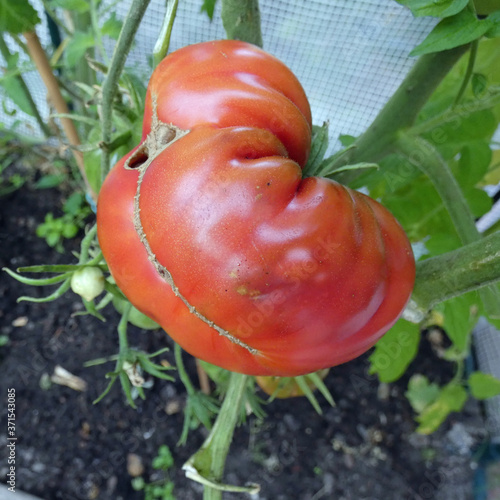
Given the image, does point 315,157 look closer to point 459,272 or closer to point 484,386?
point 459,272

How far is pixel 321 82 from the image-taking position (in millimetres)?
929

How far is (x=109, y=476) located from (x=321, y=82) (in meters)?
0.99

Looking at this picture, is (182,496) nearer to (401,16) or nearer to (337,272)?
(337,272)

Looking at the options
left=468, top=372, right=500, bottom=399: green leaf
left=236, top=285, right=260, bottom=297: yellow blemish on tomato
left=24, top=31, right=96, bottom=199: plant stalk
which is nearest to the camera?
left=236, top=285, right=260, bottom=297: yellow blemish on tomato

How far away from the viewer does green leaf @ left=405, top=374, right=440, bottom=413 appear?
1154 mm

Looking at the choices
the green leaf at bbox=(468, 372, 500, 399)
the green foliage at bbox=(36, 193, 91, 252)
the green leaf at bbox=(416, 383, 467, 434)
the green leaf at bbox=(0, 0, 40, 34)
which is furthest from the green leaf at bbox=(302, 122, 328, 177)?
the green foliage at bbox=(36, 193, 91, 252)

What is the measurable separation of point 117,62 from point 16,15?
219mm

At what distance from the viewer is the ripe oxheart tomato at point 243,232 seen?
311 mm

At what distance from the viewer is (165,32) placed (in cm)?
39

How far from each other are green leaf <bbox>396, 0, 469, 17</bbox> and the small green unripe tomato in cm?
Answer: 39

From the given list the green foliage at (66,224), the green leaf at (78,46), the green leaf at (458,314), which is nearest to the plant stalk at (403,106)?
the green leaf at (458,314)

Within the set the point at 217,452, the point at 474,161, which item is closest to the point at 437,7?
the point at 474,161

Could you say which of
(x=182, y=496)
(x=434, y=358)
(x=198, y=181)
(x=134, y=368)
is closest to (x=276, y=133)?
(x=198, y=181)

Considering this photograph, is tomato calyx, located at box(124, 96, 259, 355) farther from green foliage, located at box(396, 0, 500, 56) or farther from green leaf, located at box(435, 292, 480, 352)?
green leaf, located at box(435, 292, 480, 352)
